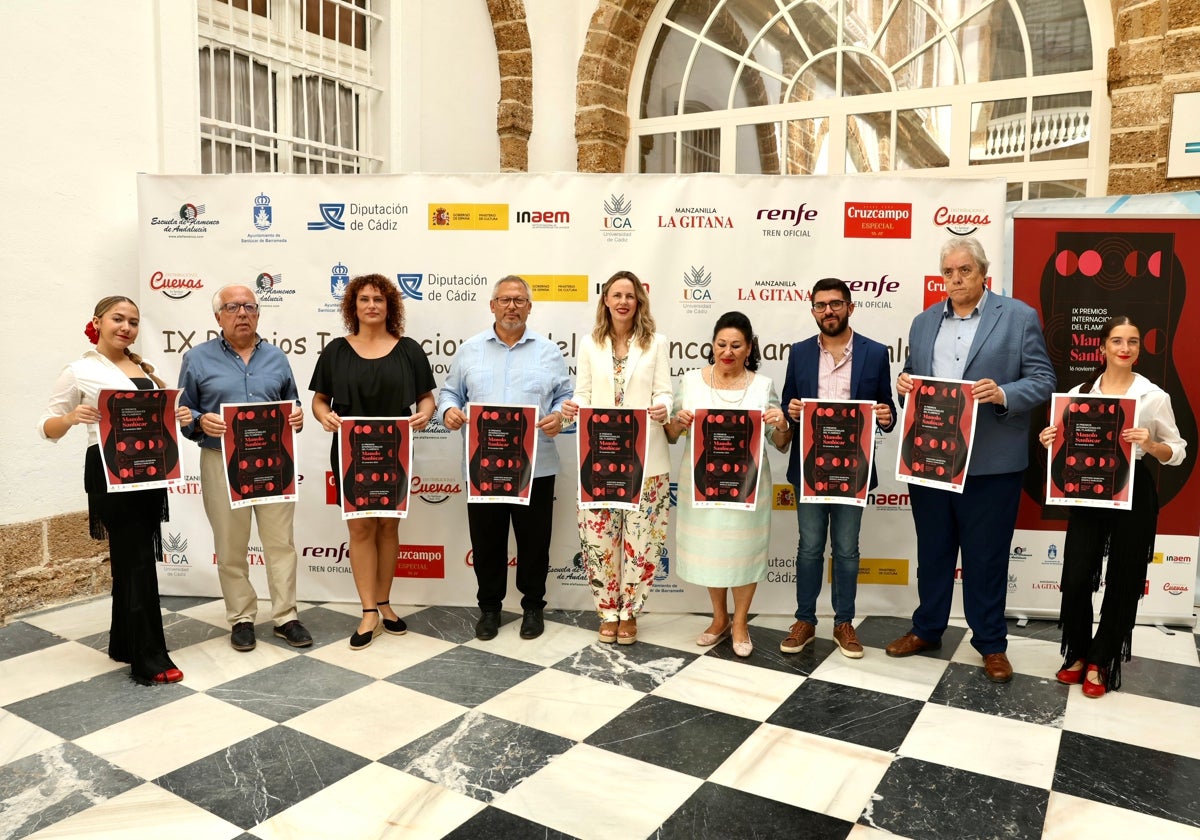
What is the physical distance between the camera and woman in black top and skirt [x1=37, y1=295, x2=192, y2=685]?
10.2 ft

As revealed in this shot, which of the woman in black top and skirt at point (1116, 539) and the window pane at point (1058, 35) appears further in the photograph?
the window pane at point (1058, 35)

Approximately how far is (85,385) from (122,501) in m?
0.45

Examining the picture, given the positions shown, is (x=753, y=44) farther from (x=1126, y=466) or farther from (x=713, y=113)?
(x=1126, y=466)

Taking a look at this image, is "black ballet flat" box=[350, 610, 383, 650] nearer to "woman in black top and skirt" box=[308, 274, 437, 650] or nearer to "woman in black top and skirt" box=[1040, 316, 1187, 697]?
"woman in black top and skirt" box=[308, 274, 437, 650]

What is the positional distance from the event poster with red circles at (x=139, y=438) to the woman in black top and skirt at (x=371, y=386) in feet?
1.91

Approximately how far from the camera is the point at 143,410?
3.14 m

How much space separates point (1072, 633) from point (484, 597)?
2394mm

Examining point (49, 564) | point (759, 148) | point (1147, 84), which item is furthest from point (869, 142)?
point (49, 564)

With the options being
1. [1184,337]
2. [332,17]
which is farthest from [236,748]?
[332,17]

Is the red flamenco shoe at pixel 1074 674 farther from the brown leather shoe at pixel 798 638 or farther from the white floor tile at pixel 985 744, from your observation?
the brown leather shoe at pixel 798 638

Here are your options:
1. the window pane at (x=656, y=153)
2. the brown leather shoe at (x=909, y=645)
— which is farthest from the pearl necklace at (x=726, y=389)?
the window pane at (x=656, y=153)

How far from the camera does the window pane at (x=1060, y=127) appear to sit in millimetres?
5102

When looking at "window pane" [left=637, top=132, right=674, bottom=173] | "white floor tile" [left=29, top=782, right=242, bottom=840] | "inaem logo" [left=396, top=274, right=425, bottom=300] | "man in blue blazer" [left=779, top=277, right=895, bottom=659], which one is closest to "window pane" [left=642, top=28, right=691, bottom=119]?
"window pane" [left=637, top=132, right=674, bottom=173]

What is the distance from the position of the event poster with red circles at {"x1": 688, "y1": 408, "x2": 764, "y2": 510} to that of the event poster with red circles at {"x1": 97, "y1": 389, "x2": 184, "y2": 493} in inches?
79.7
